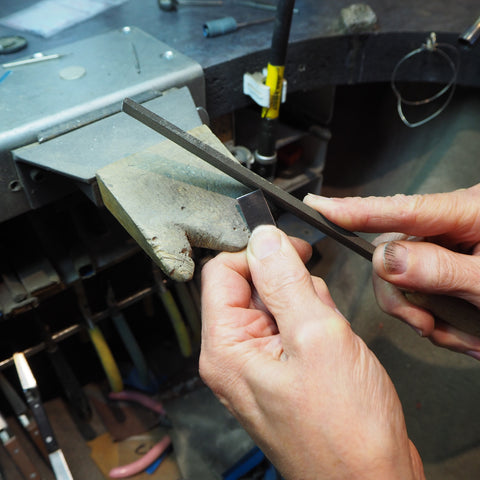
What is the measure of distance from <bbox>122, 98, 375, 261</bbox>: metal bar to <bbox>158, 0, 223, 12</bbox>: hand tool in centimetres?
55

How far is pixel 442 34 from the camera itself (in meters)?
0.96

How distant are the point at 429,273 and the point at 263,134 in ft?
1.64

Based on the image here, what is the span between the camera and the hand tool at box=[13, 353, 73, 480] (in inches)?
37.3

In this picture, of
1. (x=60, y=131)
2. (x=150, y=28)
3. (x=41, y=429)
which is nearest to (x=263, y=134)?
(x=150, y=28)

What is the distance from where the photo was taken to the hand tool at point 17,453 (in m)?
0.94

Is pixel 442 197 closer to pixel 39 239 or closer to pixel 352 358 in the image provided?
pixel 352 358

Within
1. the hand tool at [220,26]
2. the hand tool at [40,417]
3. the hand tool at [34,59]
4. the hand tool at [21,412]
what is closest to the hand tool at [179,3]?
the hand tool at [220,26]

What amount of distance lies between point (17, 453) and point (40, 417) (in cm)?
11

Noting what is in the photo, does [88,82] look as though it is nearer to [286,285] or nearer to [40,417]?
[286,285]

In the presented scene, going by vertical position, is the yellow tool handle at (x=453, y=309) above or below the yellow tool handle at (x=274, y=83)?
below

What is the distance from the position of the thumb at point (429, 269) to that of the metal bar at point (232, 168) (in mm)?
38

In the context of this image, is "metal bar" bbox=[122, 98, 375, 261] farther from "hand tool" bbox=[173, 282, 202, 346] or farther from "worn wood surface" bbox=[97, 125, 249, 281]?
"hand tool" bbox=[173, 282, 202, 346]

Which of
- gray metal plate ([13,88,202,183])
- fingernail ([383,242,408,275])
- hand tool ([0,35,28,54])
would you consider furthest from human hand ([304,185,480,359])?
hand tool ([0,35,28,54])

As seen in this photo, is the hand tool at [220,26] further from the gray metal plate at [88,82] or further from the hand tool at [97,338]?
the hand tool at [97,338]
